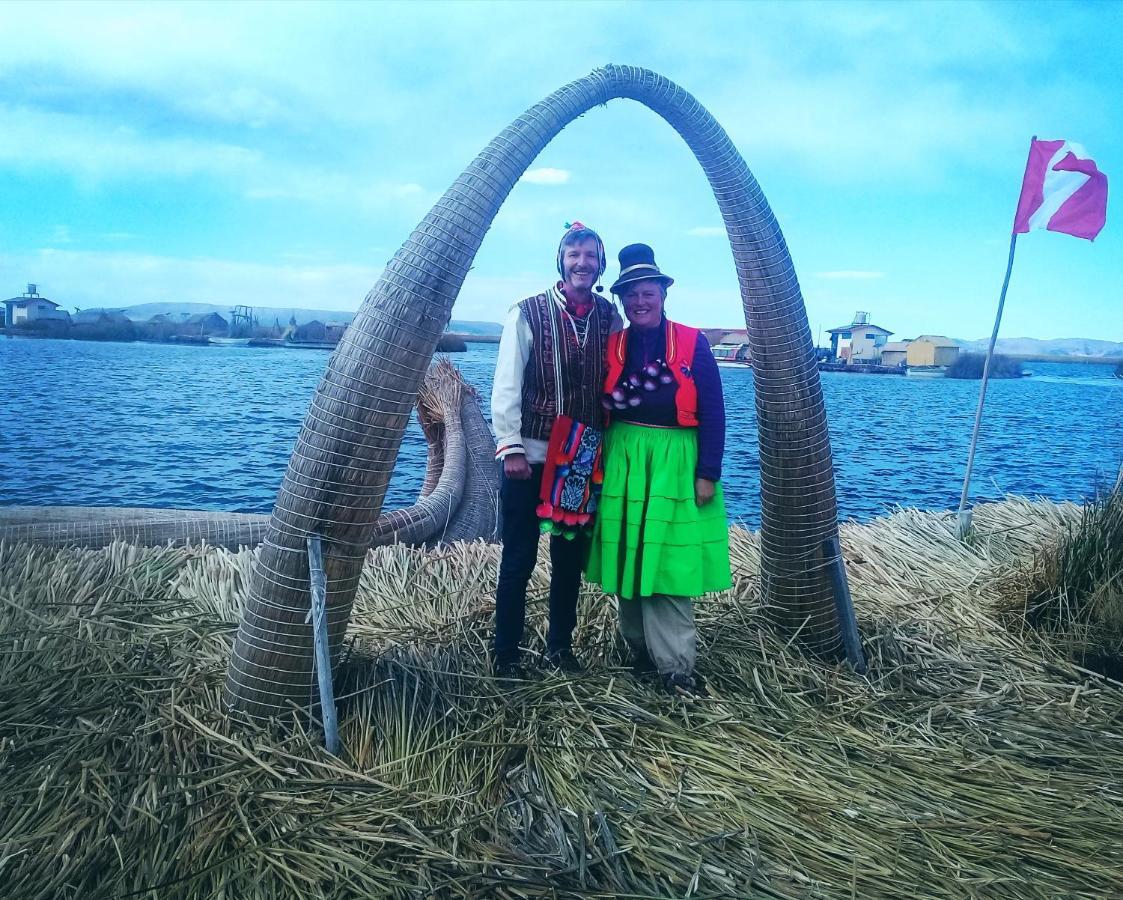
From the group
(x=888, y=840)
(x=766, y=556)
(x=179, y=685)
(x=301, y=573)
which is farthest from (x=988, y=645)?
(x=179, y=685)

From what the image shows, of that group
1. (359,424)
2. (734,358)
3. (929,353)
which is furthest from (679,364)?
(929,353)

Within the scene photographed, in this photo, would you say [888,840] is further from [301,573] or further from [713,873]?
[301,573]

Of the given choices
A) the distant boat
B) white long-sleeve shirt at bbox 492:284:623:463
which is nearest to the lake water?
the distant boat

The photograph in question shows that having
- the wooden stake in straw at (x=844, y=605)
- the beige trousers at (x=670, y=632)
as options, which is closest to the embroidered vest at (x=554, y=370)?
the beige trousers at (x=670, y=632)

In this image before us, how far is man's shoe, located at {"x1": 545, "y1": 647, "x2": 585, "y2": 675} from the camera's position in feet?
9.78

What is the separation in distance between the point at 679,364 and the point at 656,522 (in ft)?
1.78

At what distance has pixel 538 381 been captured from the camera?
109 inches

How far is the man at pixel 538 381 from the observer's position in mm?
2717

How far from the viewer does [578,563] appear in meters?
2.98

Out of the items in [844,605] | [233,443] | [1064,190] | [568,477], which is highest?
[1064,190]

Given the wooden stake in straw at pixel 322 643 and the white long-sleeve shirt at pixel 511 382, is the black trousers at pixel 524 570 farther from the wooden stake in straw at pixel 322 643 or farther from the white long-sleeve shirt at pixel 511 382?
the wooden stake in straw at pixel 322 643

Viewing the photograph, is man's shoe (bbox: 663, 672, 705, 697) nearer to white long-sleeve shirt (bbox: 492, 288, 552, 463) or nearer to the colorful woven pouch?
the colorful woven pouch

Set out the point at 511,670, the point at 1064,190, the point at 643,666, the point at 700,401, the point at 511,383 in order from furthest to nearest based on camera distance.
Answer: the point at 1064,190, the point at 643,666, the point at 511,670, the point at 700,401, the point at 511,383

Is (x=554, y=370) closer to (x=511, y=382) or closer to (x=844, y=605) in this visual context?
(x=511, y=382)
